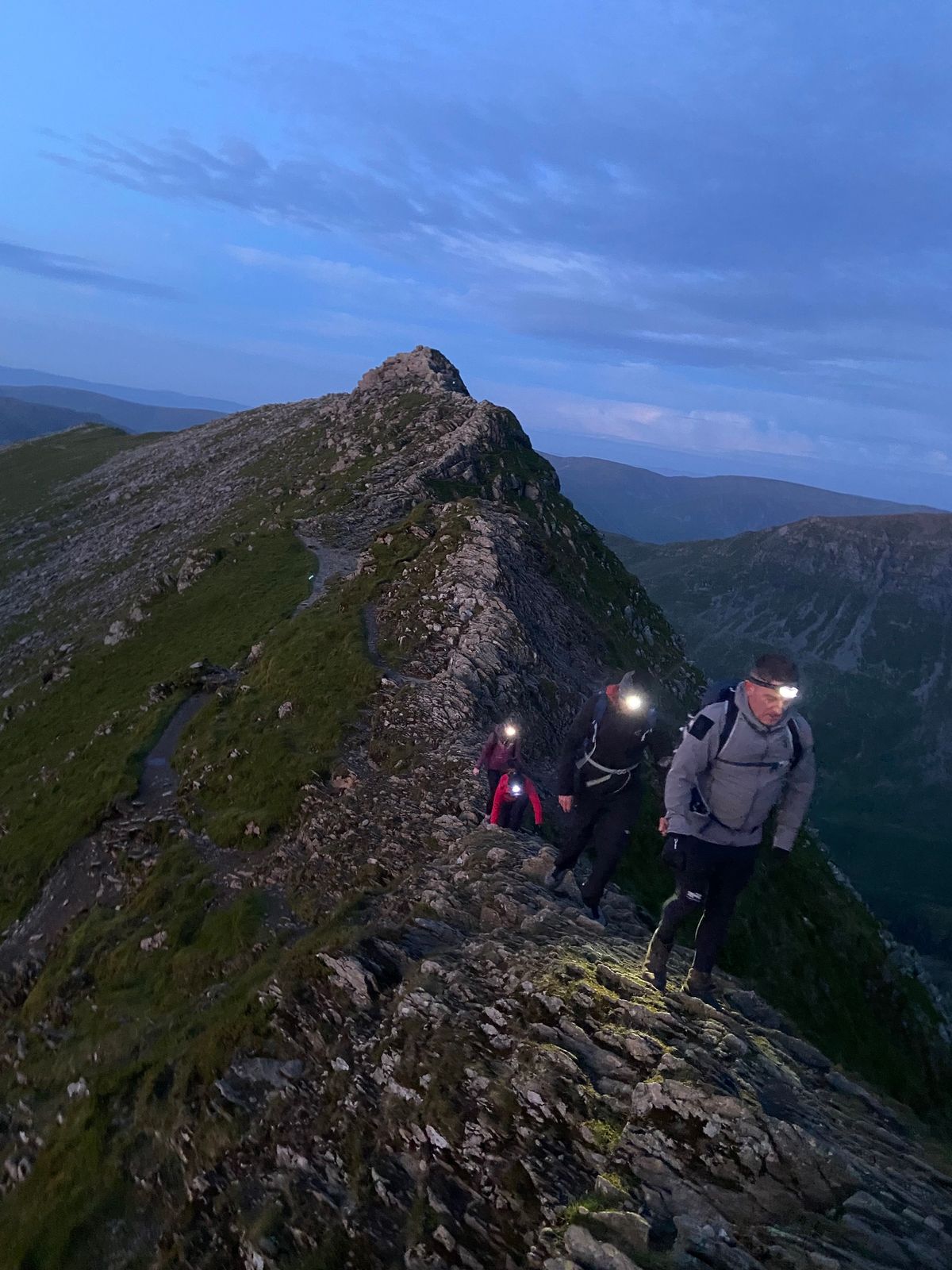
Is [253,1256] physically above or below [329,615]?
below

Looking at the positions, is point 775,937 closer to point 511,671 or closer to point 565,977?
point 511,671

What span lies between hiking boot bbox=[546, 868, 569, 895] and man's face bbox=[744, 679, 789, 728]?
7.07 meters

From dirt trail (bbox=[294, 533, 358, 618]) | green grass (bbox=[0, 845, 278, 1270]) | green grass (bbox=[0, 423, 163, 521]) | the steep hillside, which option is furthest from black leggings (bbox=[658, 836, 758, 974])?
green grass (bbox=[0, 423, 163, 521])

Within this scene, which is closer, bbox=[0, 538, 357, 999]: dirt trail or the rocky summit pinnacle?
bbox=[0, 538, 357, 999]: dirt trail

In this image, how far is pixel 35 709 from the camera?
40344 millimetres

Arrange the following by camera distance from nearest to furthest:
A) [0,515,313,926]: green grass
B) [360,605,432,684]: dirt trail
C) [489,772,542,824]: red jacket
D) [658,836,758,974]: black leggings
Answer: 1. [658,836,758,974]: black leggings
2. [489,772,542,824]: red jacket
3. [0,515,313,926]: green grass
4. [360,605,432,684]: dirt trail

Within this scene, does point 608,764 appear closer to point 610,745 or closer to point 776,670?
point 610,745

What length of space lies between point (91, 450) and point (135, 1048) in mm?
141431

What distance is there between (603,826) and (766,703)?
5121mm

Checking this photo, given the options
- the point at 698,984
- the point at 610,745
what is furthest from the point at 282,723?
the point at 698,984

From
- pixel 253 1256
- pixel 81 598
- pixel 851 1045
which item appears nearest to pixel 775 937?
pixel 851 1045

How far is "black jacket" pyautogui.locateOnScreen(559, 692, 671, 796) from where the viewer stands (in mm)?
12352

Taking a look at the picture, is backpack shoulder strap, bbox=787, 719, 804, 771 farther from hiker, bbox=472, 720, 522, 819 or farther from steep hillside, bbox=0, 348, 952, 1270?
hiker, bbox=472, 720, 522, 819

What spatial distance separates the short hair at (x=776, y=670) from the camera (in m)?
8.85
